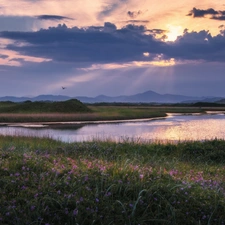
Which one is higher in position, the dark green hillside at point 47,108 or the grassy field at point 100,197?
the dark green hillside at point 47,108

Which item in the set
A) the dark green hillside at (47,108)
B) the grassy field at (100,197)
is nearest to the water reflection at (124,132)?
the grassy field at (100,197)

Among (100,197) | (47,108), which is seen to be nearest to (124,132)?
(100,197)

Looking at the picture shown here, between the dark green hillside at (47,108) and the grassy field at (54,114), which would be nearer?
the grassy field at (54,114)

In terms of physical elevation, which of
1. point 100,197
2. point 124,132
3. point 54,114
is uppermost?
point 54,114

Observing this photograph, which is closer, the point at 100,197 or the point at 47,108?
the point at 100,197

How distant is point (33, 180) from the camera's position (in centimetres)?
862

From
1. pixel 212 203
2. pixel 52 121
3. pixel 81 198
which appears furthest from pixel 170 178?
pixel 52 121

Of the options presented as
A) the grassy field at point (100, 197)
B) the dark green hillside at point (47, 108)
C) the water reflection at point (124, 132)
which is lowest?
the water reflection at point (124, 132)

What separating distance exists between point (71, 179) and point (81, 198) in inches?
55.0

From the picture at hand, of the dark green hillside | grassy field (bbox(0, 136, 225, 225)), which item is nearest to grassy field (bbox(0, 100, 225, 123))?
the dark green hillside

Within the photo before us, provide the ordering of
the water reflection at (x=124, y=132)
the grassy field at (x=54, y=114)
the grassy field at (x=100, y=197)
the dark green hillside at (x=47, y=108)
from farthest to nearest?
the dark green hillside at (x=47, y=108) → the grassy field at (x=54, y=114) → the water reflection at (x=124, y=132) → the grassy field at (x=100, y=197)

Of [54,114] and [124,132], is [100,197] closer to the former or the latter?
[124,132]

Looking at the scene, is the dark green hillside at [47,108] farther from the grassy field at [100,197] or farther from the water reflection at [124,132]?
the grassy field at [100,197]

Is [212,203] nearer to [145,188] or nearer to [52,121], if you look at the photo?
[145,188]
